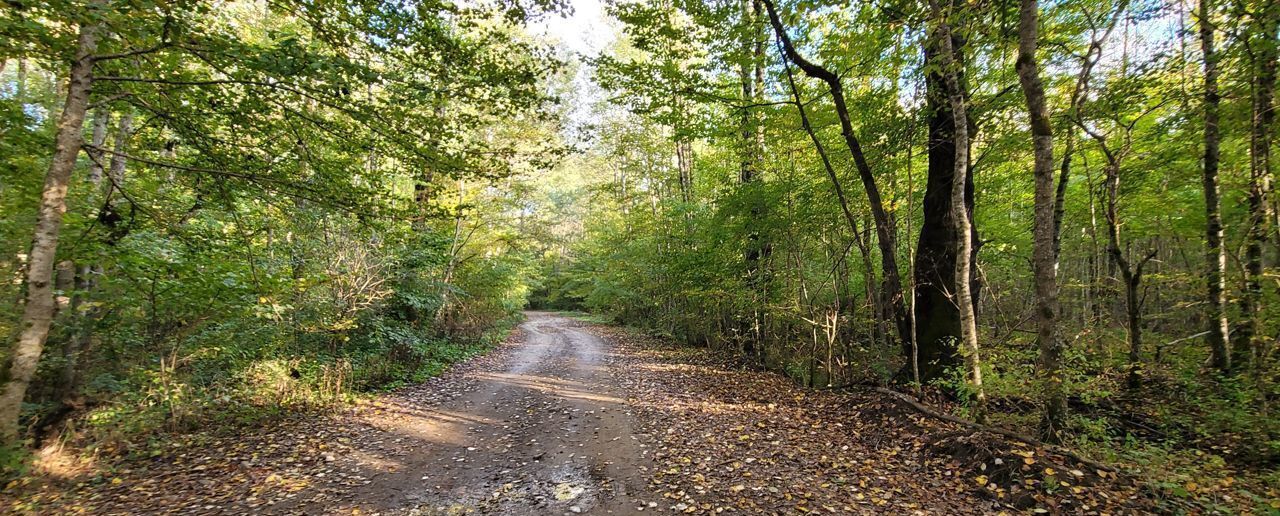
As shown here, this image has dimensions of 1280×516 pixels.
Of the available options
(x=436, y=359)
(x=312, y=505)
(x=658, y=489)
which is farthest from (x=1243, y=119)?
(x=436, y=359)

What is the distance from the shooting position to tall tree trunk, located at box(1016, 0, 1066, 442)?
4949mm

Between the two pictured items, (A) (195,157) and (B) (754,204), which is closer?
(A) (195,157)

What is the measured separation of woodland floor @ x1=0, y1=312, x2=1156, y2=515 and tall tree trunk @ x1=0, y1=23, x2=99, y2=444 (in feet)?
3.30

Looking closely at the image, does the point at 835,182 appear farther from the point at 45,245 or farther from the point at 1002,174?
the point at 45,245

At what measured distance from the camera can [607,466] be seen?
225 inches

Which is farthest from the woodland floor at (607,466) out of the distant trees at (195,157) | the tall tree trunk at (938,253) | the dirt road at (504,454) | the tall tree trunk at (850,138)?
the tall tree trunk at (850,138)

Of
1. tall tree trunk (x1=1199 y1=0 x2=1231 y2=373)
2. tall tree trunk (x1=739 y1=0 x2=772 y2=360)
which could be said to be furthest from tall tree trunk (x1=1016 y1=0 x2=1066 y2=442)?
tall tree trunk (x1=739 y1=0 x2=772 y2=360)

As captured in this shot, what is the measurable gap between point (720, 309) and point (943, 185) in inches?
291

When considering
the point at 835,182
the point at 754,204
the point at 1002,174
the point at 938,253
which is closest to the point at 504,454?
the point at 835,182

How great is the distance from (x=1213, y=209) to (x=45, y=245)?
13.0 metres

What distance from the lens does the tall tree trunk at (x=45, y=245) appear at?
4121 millimetres

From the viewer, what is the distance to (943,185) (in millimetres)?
7668

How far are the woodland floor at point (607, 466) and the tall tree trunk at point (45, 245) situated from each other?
101 cm

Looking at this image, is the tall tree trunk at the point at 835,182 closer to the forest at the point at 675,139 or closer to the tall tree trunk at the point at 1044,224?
the forest at the point at 675,139
